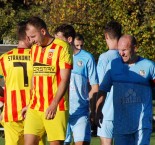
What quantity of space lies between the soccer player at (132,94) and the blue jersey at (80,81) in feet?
6.37

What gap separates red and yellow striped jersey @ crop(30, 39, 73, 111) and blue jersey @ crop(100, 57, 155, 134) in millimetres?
631

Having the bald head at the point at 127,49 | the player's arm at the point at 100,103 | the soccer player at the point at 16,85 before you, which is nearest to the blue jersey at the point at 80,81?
the soccer player at the point at 16,85

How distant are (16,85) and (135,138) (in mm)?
1788

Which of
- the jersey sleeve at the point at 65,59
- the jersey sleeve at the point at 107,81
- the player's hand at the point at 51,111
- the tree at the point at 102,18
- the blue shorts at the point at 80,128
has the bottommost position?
the blue shorts at the point at 80,128

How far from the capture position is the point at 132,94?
10250mm

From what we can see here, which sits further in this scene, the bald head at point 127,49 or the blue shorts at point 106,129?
the blue shorts at point 106,129

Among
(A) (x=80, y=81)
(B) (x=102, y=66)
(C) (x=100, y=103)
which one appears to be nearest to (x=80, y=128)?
(A) (x=80, y=81)

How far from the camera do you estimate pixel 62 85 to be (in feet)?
32.8

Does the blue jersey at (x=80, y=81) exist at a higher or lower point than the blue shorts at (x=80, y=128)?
higher

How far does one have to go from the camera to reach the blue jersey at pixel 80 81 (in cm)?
1235

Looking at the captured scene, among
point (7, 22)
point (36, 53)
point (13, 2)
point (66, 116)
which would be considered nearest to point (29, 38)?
point (36, 53)

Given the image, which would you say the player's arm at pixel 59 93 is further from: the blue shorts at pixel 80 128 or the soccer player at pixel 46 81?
the blue shorts at pixel 80 128

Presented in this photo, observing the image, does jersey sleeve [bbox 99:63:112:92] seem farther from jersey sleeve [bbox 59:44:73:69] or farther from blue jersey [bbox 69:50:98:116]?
blue jersey [bbox 69:50:98:116]

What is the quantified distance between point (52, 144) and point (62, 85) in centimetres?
83
